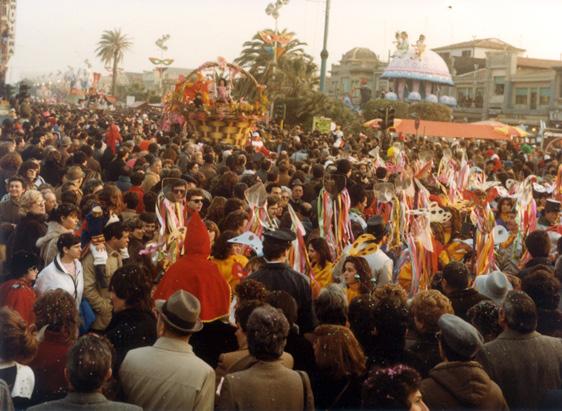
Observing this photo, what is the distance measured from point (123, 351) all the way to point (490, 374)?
201 cm

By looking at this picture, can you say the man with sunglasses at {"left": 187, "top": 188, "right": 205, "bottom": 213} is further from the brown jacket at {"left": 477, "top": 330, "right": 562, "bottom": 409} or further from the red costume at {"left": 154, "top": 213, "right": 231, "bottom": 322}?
the brown jacket at {"left": 477, "top": 330, "right": 562, "bottom": 409}

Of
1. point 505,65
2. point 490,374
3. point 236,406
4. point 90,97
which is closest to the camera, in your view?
point 236,406

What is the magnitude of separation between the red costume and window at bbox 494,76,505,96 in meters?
57.8

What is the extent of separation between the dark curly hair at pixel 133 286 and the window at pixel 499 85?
191ft

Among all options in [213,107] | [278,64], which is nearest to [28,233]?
[213,107]

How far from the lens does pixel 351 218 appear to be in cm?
830

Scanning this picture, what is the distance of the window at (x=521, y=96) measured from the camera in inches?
2234

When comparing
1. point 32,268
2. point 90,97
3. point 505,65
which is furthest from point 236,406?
point 505,65

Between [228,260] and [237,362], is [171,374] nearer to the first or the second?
[237,362]

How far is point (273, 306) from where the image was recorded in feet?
15.0

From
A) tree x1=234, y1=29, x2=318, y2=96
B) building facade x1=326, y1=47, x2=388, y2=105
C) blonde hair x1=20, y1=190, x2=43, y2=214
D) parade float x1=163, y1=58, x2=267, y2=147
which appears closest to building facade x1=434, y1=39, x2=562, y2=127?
building facade x1=326, y1=47, x2=388, y2=105

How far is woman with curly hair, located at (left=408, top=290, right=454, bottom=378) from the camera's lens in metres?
4.48

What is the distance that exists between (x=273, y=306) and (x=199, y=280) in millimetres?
628

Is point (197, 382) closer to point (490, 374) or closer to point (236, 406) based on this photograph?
point (236, 406)
